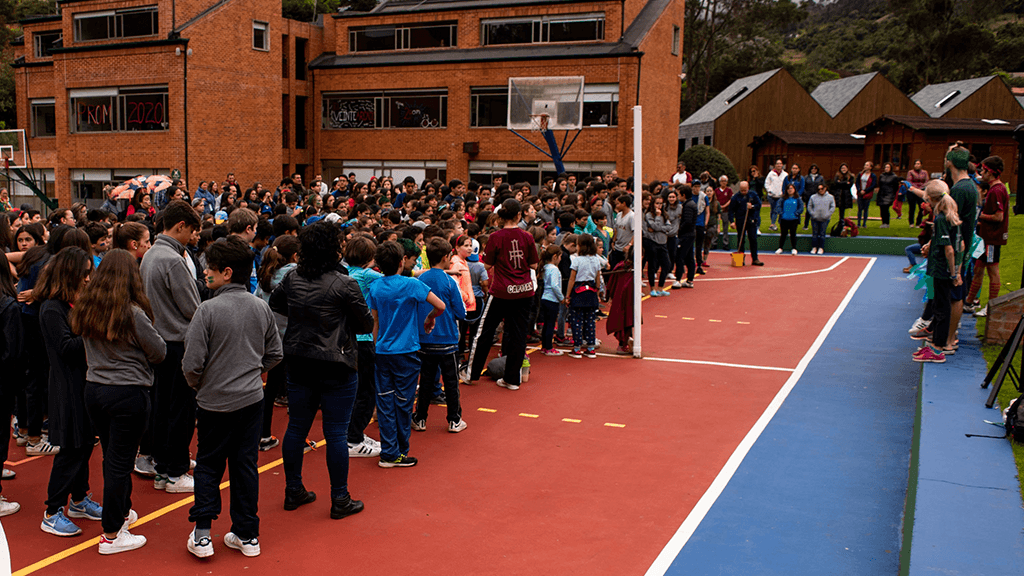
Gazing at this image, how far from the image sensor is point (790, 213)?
21.9m

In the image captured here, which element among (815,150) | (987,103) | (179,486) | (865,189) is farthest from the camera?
(987,103)

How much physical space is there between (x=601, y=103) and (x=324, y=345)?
1156 inches

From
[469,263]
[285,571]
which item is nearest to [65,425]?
[285,571]

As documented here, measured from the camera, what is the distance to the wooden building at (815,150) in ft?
142

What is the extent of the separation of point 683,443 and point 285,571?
4037 millimetres

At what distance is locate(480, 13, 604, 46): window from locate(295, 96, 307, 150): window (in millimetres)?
10084

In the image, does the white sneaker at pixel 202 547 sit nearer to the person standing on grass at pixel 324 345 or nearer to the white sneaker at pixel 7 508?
the person standing on grass at pixel 324 345

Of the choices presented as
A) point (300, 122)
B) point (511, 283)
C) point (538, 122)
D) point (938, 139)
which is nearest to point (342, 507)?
point (511, 283)

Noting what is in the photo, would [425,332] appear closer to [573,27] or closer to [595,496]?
[595,496]

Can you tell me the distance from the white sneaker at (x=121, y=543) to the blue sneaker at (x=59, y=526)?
0.36 m

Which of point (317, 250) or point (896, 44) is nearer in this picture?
point (317, 250)

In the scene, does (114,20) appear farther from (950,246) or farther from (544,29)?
(950,246)

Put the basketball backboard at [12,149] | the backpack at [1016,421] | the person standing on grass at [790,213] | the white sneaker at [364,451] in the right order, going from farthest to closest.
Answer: the basketball backboard at [12,149], the person standing on grass at [790,213], the white sneaker at [364,451], the backpack at [1016,421]

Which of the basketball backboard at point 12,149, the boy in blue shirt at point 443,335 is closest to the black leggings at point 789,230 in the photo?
the boy in blue shirt at point 443,335
